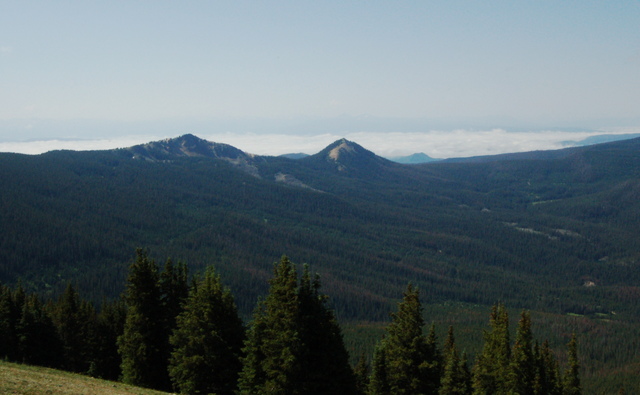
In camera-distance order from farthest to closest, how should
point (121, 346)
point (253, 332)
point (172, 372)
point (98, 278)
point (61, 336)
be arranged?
point (98, 278)
point (61, 336)
point (121, 346)
point (172, 372)
point (253, 332)

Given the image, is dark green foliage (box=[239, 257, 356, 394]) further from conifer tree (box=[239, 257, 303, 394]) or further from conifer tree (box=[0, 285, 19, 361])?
conifer tree (box=[0, 285, 19, 361])

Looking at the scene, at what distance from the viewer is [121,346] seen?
1742 inches

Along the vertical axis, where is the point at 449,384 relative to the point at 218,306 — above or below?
below

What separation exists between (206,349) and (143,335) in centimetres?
837

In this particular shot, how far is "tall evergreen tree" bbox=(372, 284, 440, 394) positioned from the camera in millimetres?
40625

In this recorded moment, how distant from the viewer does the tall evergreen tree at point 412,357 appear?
4062cm

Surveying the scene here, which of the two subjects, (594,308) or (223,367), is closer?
(223,367)

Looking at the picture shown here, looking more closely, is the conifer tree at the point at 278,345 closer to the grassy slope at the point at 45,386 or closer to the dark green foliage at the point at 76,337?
the grassy slope at the point at 45,386

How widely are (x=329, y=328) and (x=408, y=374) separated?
9.25 meters

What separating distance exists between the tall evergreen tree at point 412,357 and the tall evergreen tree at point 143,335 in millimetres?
20825

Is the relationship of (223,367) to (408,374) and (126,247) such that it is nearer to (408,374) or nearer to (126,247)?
(408,374)

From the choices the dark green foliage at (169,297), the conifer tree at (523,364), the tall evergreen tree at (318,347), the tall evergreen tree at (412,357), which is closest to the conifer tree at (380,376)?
the tall evergreen tree at (412,357)

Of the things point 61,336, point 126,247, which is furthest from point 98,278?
point 61,336

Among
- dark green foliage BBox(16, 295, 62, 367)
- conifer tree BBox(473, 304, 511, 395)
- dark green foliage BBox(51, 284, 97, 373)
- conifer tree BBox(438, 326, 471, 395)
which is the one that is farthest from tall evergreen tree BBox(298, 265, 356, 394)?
dark green foliage BBox(16, 295, 62, 367)
